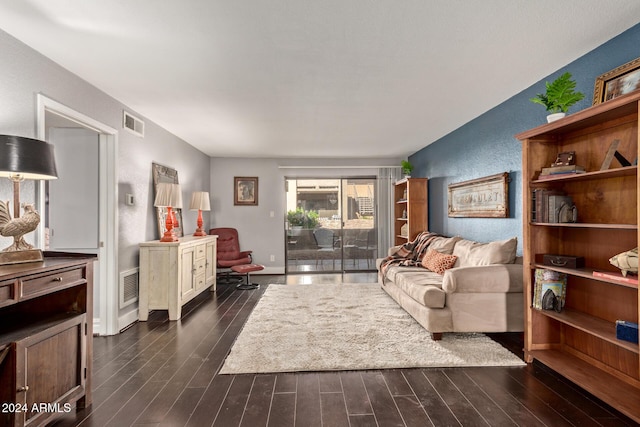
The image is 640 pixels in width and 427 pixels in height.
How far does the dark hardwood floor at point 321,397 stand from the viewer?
1.99 meters

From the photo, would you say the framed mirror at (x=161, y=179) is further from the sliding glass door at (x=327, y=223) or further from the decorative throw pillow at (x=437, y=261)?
the decorative throw pillow at (x=437, y=261)

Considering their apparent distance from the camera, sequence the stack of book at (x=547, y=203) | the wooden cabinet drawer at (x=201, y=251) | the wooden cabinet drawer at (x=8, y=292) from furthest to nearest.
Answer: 1. the wooden cabinet drawer at (x=201, y=251)
2. the stack of book at (x=547, y=203)
3. the wooden cabinet drawer at (x=8, y=292)

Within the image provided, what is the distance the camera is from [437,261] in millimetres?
4266

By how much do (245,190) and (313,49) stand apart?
481cm

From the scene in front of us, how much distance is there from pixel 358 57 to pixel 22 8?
2.13 metres

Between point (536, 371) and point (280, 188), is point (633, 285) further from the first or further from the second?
point (280, 188)

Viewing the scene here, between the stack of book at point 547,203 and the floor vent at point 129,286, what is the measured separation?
158 inches

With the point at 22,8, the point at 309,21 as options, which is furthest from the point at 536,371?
the point at 22,8

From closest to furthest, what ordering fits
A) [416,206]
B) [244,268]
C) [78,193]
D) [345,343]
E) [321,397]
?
[321,397]
[345,343]
[78,193]
[244,268]
[416,206]

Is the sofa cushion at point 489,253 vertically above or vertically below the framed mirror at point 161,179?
below

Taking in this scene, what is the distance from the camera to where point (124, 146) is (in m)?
3.72

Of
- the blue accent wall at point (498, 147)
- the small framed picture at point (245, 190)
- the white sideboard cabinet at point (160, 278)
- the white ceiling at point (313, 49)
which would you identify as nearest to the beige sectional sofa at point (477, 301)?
the blue accent wall at point (498, 147)

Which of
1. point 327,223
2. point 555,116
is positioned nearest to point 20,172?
point 555,116

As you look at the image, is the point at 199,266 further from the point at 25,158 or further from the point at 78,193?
the point at 25,158
